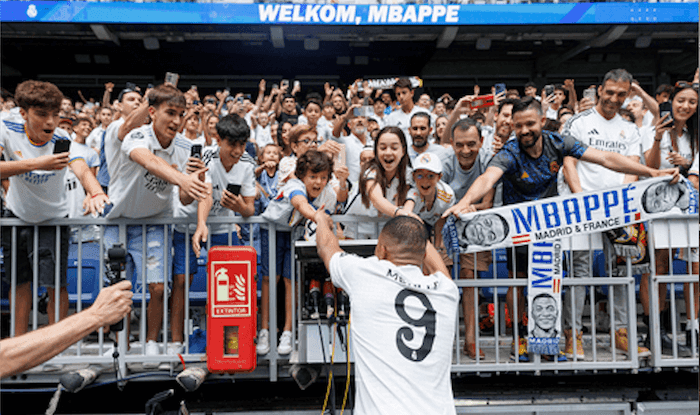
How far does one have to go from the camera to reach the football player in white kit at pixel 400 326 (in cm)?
287

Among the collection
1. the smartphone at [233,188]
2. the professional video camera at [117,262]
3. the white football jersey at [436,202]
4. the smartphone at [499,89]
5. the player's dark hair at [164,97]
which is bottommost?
the professional video camera at [117,262]

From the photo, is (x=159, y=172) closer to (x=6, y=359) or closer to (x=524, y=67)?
(x=6, y=359)

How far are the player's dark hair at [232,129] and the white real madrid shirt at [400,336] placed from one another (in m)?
1.85

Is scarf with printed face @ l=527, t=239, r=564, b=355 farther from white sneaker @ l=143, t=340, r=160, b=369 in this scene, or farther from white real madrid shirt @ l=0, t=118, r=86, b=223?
white real madrid shirt @ l=0, t=118, r=86, b=223

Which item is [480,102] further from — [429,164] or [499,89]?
[429,164]

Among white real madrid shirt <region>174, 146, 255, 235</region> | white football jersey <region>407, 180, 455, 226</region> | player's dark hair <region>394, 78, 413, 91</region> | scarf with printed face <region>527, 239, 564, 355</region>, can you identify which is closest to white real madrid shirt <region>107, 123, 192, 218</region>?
white real madrid shirt <region>174, 146, 255, 235</region>

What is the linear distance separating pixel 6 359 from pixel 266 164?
14.4ft

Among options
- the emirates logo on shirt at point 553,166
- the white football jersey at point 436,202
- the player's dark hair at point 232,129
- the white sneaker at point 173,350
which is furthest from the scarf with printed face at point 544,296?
the white sneaker at point 173,350

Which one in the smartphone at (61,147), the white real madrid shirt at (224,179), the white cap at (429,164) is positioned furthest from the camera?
the white real madrid shirt at (224,179)

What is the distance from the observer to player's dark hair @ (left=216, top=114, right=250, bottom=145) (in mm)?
4363

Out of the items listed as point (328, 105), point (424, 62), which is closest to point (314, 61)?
point (424, 62)

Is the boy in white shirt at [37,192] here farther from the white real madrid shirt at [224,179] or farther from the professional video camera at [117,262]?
the white real madrid shirt at [224,179]

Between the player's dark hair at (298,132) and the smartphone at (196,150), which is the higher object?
the player's dark hair at (298,132)

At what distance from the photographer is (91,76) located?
19.1m
